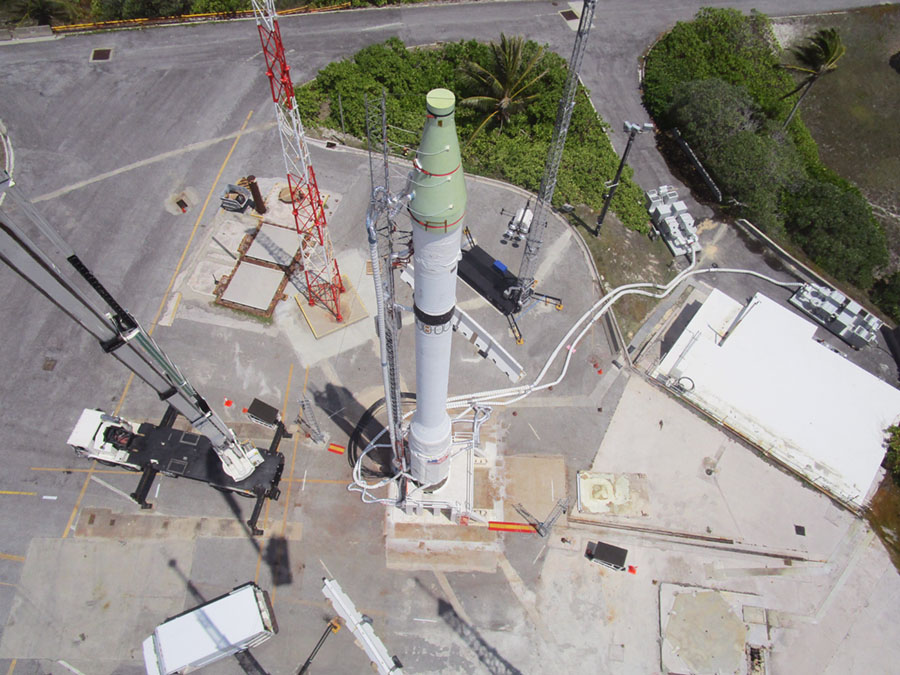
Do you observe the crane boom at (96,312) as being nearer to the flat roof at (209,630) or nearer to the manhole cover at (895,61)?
the flat roof at (209,630)

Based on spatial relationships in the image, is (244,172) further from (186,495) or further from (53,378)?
(186,495)

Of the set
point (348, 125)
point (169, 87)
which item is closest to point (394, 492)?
point (348, 125)

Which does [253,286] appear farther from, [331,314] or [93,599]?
[93,599]

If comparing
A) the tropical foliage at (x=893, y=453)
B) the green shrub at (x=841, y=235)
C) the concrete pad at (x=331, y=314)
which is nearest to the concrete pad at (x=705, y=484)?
the tropical foliage at (x=893, y=453)

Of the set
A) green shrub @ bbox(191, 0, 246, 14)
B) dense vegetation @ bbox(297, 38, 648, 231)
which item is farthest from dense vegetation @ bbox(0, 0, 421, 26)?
dense vegetation @ bbox(297, 38, 648, 231)

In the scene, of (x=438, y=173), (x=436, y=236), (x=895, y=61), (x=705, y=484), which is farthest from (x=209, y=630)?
(x=895, y=61)
